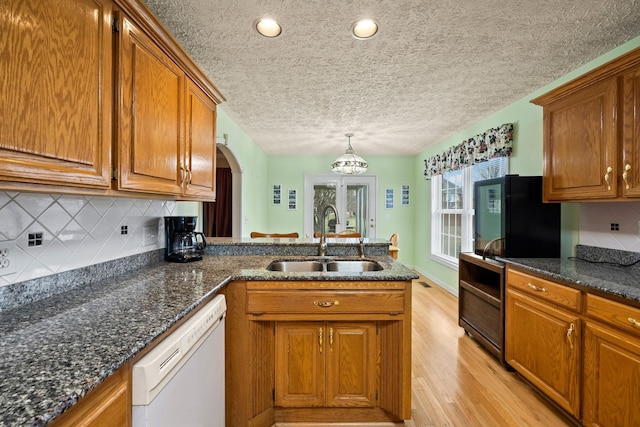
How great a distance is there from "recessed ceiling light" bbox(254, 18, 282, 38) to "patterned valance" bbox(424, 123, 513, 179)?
255 cm

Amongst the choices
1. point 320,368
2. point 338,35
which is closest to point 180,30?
point 338,35

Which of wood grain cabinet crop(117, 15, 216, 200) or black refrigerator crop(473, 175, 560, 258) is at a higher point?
wood grain cabinet crop(117, 15, 216, 200)

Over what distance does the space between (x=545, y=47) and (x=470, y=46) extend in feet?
1.73

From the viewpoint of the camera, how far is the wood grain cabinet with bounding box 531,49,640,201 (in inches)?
63.5

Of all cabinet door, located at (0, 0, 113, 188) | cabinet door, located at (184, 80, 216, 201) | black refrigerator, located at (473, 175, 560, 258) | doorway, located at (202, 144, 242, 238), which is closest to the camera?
cabinet door, located at (0, 0, 113, 188)

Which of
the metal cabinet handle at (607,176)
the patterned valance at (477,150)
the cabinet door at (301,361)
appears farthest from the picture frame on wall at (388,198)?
the cabinet door at (301,361)

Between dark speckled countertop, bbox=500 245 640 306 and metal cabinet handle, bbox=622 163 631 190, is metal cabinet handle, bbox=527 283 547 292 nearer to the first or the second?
dark speckled countertop, bbox=500 245 640 306

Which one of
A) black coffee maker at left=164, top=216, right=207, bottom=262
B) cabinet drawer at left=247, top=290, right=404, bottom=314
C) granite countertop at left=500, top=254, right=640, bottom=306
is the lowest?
cabinet drawer at left=247, top=290, right=404, bottom=314

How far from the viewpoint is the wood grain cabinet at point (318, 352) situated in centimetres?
157

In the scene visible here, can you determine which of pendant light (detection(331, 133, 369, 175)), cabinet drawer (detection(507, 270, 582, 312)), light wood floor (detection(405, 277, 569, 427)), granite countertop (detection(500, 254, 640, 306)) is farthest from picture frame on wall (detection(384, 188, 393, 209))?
cabinet drawer (detection(507, 270, 582, 312))

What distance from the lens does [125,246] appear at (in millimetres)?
1682

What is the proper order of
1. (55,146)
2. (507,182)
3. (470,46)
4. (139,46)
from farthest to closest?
(507,182)
(470,46)
(139,46)
(55,146)

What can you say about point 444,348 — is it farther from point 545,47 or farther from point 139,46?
point 139,46

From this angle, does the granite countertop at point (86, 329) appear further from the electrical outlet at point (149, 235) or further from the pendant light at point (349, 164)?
the pendant light at point (349, 164)
